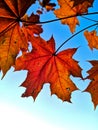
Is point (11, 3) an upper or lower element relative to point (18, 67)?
upper

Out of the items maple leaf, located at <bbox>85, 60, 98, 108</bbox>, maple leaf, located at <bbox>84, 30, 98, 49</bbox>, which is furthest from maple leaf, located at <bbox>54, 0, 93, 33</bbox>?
maple leaf, located at <bbox>85, 60, 98, 108</bbox>

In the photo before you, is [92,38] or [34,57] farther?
[92,38]

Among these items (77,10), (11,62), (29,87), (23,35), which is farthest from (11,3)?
(77,10)

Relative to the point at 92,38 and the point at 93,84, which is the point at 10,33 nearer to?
the point at 93,84

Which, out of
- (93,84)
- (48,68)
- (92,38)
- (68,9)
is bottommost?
(93,84)

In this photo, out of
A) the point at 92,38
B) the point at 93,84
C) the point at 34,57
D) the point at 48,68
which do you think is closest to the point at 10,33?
the point at 34,57

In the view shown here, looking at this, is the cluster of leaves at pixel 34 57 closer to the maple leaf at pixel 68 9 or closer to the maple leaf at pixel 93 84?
the maple leaf at pixel 93 84

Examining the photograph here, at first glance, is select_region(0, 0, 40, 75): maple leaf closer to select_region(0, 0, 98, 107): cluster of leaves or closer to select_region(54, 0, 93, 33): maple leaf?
select_region(0, 0, 98, 107): cluster of leaves

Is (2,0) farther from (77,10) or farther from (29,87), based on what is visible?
(77,10)
